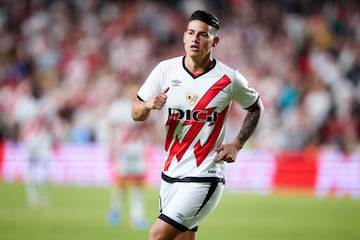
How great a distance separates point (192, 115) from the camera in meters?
7.47

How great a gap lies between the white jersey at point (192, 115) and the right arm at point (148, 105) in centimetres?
19

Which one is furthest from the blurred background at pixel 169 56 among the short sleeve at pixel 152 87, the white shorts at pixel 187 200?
the white shorts at pixel 187 200

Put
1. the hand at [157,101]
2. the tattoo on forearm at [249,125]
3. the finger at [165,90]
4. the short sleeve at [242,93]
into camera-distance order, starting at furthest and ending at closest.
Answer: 1. the tattoo on forearm at [249,125]
2. the short sleeve at [242,93]
3. the finger at [165,90]
4. the hand at [157,101]

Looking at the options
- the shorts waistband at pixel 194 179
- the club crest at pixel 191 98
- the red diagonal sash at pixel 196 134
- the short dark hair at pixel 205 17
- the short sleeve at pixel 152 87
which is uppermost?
the short dark hair at pixel 205 17

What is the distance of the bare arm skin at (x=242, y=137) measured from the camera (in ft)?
24.2

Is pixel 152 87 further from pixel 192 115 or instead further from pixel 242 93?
pixel 242 93

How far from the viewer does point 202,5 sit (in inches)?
894

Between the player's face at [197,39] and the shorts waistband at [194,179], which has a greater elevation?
the player's face at [197,39]

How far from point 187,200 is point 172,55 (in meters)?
14.9

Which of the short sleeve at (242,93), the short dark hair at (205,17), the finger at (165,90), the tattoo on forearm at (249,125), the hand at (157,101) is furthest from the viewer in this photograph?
the tattoo on forearm at (249,125)

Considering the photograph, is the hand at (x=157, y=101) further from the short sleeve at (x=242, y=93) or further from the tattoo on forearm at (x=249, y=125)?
the tattoo on forearm at (x=249, y=125)

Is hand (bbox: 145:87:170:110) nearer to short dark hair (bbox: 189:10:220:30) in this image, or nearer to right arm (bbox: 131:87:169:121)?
right arm (bbox: 131:87:169:121)

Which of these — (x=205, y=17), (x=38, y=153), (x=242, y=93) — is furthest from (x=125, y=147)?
(x=205, y=17)

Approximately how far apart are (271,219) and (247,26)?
8.33 meters
